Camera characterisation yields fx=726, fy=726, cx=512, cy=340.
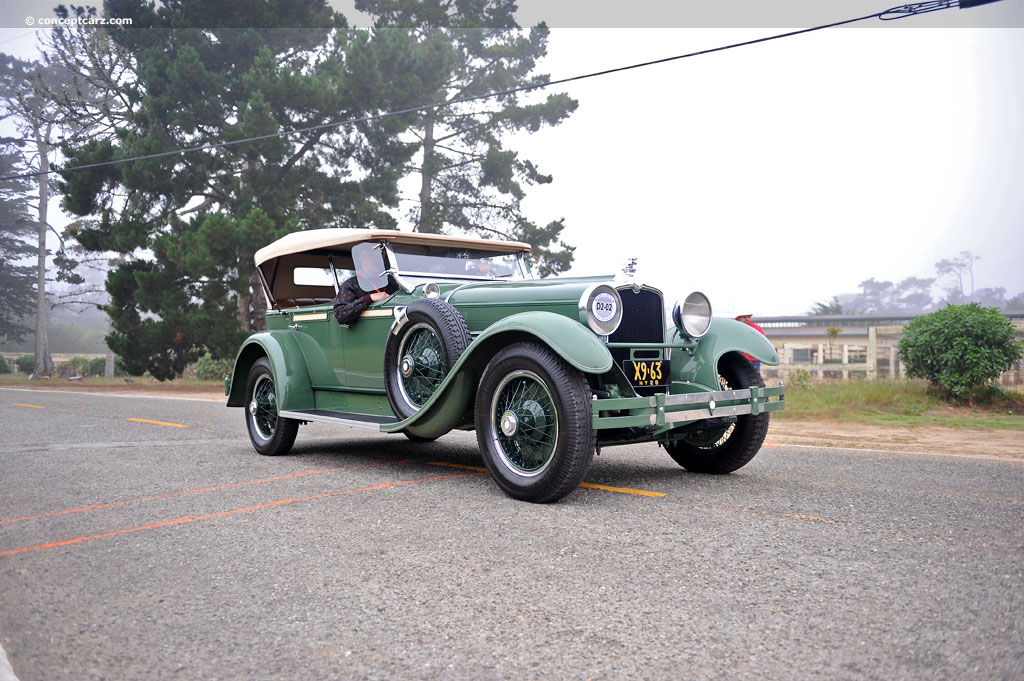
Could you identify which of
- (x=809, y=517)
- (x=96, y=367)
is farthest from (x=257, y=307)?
(x=809, y=517)

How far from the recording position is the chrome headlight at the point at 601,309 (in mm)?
4473

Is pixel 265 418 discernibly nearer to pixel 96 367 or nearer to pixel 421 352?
pixel 421 352

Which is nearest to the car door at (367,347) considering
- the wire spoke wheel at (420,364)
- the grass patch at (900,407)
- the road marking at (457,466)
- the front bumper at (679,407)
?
the wire spoke wheel at (420,364)

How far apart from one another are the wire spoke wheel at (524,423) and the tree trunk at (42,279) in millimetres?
34271

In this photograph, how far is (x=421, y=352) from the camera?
5457 millimetres

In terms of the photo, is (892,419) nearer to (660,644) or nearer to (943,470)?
(943,470)

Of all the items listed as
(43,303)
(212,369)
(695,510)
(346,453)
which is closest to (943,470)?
(695,510)

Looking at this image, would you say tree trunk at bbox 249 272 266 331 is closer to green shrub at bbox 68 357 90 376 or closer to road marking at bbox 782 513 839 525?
green shrub at bbox 68 357 90 376

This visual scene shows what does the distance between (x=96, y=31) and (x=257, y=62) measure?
33.5 ft

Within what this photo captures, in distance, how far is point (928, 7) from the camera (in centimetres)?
942

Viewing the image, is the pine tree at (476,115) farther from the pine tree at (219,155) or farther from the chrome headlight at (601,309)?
the chrome headlight at (601,309)

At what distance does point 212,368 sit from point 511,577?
21942 mm

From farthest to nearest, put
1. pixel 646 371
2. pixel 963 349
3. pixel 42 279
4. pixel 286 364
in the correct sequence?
pixel 42 279
pixel 963 349
pixel 286 364
pixel 646 371

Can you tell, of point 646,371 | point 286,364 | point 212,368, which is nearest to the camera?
point 646,371
